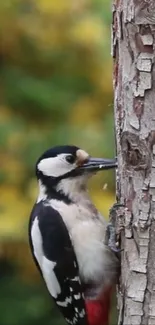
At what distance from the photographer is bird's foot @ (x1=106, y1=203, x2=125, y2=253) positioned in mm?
3211

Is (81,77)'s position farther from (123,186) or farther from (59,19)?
(123,186)

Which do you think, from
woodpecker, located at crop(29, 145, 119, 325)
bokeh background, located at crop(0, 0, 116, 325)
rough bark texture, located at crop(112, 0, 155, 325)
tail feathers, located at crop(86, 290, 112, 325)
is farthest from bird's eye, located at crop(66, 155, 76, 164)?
bokeh background, located at crop(0, 0, 116, 325)

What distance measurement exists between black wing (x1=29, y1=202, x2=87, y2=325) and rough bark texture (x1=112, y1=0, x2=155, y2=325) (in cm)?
28

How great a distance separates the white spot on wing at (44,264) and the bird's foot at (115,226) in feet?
0.73

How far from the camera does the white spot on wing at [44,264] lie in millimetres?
3467

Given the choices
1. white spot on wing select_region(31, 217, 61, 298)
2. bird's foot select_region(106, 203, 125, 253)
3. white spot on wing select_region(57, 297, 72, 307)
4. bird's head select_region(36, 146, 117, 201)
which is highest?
bird's head select_region(36, 146, 117, 201)

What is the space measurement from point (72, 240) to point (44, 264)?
0.14 meters

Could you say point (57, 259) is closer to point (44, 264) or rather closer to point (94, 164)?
point (44, 264)

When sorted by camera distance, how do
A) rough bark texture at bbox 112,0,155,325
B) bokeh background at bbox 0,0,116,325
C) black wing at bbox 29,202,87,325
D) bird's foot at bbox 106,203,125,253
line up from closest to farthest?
rough bark texture at bbox 112,0,155,325 → bird's foot at bbox 106,203,125,253 → black wing at bbox 29,202,87,325 → bokeh background at bbox 0,0,116,325

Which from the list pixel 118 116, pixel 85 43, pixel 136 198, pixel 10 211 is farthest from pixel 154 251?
pixel 85 43

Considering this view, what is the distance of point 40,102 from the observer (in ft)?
17.0

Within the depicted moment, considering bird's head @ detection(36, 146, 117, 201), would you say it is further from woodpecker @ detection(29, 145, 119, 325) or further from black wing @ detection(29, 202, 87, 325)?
black wing @ detection(29, 202, 87, 325)

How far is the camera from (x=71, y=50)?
17.4 feet

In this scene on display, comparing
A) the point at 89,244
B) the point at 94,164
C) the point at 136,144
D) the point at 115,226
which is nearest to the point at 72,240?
the point at 89,244
